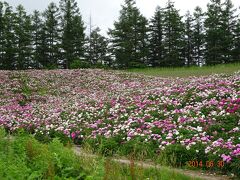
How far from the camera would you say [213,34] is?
62.3m

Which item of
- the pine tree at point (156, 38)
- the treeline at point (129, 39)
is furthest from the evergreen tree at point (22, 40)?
the pine tree at point (156, 38)

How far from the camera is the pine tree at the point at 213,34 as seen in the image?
6206 cm

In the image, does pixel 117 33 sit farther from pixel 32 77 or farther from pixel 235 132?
pixel 235 132

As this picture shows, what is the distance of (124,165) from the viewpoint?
8.69m

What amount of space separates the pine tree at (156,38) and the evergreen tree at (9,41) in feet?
77.5

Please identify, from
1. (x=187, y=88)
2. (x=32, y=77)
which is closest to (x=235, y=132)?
(x=187, y=88)

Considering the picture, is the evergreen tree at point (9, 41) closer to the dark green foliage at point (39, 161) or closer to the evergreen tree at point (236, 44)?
the evergreen tree at point (236, 44)

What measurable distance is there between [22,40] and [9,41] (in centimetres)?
213

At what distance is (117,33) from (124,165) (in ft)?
193

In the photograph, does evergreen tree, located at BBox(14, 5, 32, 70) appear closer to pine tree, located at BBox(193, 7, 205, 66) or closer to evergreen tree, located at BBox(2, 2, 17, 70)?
evergreen tree, located at BBox(2, 2, 17, 70)
